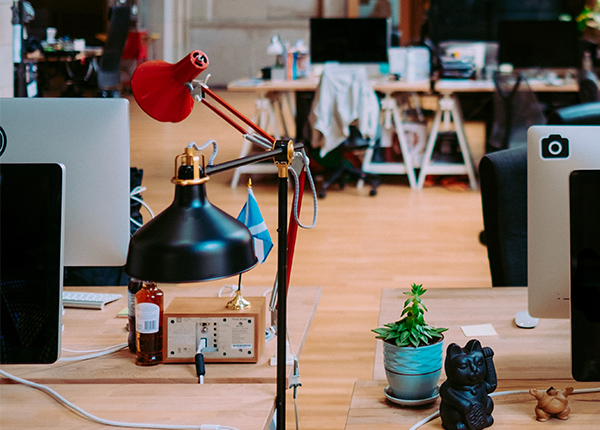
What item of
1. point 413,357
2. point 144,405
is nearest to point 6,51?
point 144,405

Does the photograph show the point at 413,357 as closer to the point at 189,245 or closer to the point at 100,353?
the point at 189,245

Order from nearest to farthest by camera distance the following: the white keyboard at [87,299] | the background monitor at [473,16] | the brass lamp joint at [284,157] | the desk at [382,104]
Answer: the brass lamp joint at [284,157], the white keyboard at [87,299], the desk at [382,104], the background monitor at [473,16]

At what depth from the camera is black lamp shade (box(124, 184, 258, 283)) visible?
110cm

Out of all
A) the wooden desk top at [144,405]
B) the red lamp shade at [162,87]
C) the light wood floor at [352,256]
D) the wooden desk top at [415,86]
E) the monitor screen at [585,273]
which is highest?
the wooden desk top at [415,86]

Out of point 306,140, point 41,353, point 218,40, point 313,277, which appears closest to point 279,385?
point 41,353

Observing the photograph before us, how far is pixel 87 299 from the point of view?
6.20ft

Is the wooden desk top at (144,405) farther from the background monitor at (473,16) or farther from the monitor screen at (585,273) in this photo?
the background monitor at (473,16)

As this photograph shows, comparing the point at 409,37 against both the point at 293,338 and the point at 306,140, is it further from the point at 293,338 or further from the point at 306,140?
the point at 293,338

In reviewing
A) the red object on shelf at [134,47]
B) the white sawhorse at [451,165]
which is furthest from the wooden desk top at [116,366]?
the red object on shelf at [134,47]

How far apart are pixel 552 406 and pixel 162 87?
0.85 meters

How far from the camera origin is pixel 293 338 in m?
1.66

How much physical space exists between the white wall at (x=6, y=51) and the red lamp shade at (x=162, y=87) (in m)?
1.66

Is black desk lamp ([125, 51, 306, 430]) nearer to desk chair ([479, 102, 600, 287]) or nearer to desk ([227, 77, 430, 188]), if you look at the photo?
desk chair ([479, 102, 600, 287])

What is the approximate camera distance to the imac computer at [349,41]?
7.14 m
